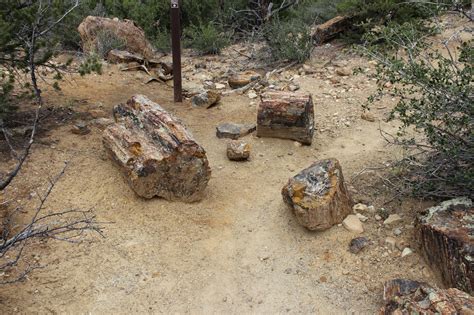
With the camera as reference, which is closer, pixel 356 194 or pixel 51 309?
pixel 51 309

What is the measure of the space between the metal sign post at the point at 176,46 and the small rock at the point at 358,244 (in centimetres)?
369

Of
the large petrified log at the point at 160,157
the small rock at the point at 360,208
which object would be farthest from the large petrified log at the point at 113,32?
the small rock at the point at 360,208

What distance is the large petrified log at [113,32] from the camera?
27.1 ft

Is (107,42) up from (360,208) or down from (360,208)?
down

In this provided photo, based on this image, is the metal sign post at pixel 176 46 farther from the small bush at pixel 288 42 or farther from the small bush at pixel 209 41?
the small bush at pixel 209 41

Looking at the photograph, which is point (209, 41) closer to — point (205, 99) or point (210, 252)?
point (205, 99)

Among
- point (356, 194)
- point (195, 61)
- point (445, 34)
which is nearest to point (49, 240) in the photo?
point (356, 194)

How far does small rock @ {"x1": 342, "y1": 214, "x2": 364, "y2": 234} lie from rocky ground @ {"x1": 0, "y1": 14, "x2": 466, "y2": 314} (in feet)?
0.16

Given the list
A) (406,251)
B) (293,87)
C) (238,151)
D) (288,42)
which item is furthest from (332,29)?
(406,251)

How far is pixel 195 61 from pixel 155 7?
2.32m

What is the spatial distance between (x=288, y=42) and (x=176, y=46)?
228 centimetres

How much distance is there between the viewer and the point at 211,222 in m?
4.03

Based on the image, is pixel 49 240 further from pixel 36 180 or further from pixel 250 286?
pixel 250 286

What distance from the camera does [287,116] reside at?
17.1 ft
